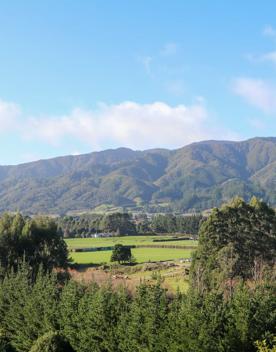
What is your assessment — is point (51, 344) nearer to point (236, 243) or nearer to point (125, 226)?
point (236, 243)

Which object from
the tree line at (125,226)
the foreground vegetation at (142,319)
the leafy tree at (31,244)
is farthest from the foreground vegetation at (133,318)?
the tree line at (125,226)

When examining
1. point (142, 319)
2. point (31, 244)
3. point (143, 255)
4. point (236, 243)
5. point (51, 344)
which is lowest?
point (143, 255)

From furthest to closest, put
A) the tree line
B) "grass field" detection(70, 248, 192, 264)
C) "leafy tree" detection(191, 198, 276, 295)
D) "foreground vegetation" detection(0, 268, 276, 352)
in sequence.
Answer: the tree line → "grass field" detection(70, 248, 192, 264) → "leafy tree" detection(191, 198, 276, 295) → "foreground vegetation" detection(0, 268, 276, 352)

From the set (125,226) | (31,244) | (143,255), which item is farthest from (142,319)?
(125,226)

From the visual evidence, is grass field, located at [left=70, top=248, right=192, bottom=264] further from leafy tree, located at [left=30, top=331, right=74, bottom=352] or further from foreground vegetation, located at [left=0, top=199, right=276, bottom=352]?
leafy tree, located at [left=30, top=331, right=74, bottom=352]

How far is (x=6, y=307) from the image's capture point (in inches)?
1127

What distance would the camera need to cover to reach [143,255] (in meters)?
73.9

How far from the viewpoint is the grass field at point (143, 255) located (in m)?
67.7

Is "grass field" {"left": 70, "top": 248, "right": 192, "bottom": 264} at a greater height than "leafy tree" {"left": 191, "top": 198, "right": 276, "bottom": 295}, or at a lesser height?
lesser

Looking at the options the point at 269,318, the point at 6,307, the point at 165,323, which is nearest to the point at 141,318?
the point at 165,323

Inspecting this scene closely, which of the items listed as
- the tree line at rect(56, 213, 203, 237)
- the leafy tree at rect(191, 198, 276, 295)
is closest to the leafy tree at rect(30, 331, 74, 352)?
the leafy tree at rect(191, 198, 276, 295)

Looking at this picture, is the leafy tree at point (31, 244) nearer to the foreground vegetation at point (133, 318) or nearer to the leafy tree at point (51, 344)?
the foreground vegetation at point (133, 318)

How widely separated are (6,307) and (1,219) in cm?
1892

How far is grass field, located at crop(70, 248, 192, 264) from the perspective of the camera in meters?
67.7
